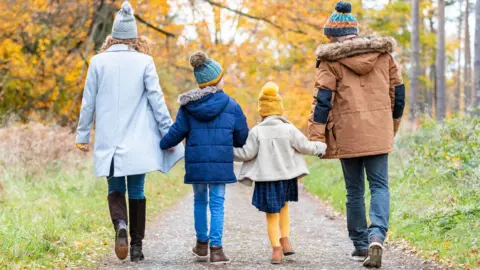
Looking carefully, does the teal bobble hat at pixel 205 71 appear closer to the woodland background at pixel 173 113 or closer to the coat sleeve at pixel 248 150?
the coat sleeve at pixel 248 150

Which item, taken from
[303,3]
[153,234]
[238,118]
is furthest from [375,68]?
[303,3]

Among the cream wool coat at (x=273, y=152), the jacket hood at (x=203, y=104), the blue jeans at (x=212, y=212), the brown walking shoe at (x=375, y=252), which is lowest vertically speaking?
the brown walking shoe at (x=375, y=252)

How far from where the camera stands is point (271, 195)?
17.8 feet

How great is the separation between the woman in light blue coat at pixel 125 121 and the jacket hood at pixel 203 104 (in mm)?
237

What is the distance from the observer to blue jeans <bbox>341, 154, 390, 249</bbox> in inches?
202

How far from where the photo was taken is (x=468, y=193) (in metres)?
6.64

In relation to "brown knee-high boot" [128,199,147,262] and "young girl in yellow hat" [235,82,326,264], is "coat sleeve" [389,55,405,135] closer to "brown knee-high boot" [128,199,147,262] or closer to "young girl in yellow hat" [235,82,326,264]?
"young girl in yellow hat" [235,82,326,264]

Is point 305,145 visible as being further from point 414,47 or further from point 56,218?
point 414,47

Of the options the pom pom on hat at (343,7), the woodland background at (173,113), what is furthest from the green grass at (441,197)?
the pom pom on hat at (343,7)

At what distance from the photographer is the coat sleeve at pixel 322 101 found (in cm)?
513

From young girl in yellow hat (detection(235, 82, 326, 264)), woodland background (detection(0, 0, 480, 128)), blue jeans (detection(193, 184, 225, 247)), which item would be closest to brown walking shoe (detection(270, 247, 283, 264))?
young girl in yellow hat (detection(235, 82, 326, 264))

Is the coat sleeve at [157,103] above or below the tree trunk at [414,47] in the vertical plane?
below

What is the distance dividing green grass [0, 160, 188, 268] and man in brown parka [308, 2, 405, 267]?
2339 millimetres

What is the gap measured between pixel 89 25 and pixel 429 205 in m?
11.4
